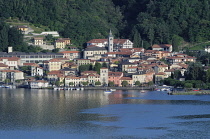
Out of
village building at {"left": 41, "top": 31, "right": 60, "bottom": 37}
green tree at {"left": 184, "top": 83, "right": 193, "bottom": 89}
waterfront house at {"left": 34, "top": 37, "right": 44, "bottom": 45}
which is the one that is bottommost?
green tree at {"left": 184, "top": 83, "right": 193, "bottom": 89}

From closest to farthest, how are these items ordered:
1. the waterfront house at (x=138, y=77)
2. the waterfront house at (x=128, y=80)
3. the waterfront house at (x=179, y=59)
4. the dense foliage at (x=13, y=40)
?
the waterfront house at (x=128, y=80)
the waterfront house at (x=138, y=77)
the waterfront house at (x=179, y=59)
the dense foliage at (x=13, y=40)

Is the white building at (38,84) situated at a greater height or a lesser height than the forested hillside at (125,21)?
lesser

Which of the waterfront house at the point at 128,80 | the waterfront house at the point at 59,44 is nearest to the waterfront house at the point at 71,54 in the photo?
the waterfront house at the point at 59,44

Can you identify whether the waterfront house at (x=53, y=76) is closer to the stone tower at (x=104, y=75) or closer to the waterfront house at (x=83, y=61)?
the stone tower at (x=104, y=75)

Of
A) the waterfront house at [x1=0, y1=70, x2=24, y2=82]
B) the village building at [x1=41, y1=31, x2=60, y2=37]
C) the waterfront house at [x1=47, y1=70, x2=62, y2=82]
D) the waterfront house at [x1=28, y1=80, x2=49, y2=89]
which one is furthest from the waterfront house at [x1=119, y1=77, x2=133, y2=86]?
the village building at [x1=41, y1=31, x2=60, y2=37]

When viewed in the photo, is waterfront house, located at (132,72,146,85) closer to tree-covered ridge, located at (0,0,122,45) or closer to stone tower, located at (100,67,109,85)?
stone tower, located at (100,67,109,85)
